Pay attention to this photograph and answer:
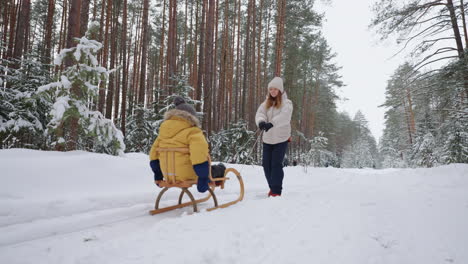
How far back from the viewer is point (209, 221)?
8.13 ft

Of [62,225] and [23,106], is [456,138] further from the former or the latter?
[23,106]

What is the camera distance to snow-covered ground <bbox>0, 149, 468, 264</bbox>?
178cm

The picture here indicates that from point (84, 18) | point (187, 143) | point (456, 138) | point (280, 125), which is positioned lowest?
point (187, 143)

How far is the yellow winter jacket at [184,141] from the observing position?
9.57 ft

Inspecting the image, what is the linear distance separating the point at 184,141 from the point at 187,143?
1.8 inches

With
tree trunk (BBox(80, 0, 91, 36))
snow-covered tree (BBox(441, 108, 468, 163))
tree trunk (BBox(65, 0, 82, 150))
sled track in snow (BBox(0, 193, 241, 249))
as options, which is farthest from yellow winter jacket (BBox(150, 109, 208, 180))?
snow-covered tree (BBox(441, 108, 468, 163))

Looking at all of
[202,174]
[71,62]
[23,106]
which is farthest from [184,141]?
[23,106]

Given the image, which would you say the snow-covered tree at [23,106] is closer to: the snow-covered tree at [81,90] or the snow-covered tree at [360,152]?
the snow-covered tree at [81,90]

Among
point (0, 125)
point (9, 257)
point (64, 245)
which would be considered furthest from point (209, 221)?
point (0, 125)

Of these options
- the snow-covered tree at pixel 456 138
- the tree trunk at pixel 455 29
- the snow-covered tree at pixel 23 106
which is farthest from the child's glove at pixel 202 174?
the tree trunk at pixel 455 29

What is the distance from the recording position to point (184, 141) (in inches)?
118

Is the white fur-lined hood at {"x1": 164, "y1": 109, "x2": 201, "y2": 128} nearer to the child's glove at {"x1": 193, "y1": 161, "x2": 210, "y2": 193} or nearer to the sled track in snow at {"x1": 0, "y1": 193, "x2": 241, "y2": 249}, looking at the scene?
the child's glove at {"x1": 193, "y1": 161, "x2": 210, "y2": 193}

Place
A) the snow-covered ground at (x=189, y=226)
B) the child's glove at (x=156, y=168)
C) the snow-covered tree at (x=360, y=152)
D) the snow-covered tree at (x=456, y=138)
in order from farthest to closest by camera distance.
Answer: the snow-covered tree at (x=360, y=152)
the snow-covered tree at (x=456, y=138)
the child's glove at (x=156, y=168)
the snow-covered ground at (x=189, y=226)

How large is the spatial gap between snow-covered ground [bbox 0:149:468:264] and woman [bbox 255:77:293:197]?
64cm
